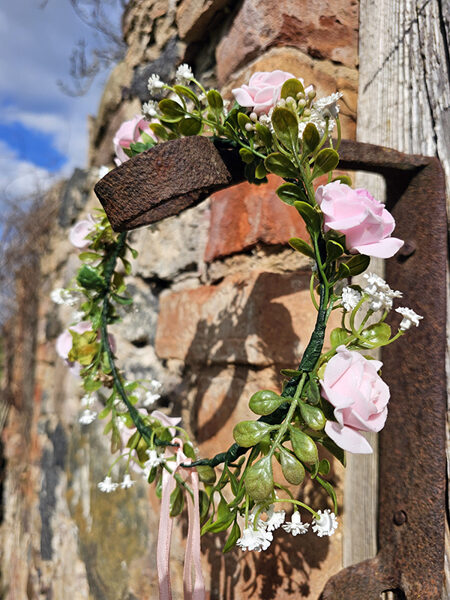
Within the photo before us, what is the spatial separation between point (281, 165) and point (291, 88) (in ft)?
0.30

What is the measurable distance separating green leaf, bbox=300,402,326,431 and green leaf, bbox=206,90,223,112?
0.36 m

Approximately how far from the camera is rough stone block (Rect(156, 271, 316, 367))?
2.45 ft

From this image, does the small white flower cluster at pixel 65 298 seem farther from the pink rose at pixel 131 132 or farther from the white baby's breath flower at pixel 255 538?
the white baby's breath flower at pixel 255 538

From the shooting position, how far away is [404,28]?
742mm

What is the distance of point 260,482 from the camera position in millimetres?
437

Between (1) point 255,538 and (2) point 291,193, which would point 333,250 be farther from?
(1) point 255,538

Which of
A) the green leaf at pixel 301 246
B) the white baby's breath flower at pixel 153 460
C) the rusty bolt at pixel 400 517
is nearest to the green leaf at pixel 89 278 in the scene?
the white baby's breath flower at pixel 153 460

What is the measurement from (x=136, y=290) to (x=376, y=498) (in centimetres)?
77

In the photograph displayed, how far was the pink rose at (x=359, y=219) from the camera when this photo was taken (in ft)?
1.53

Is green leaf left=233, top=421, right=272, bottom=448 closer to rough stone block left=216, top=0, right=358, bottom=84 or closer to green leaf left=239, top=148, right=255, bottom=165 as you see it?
green leaf left=239, top=148, right=255, bottom=165

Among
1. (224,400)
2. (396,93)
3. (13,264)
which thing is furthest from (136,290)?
(13,264)

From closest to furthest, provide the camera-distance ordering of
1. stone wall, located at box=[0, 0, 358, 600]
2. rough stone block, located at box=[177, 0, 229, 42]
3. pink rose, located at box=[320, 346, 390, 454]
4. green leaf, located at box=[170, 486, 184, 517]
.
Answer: pink rose, located at box=[320, 346, 390, 454] < green leaf, located at box=[170, 486, 184, 517] < stone wall, located at box=[0, 0, 358, 600] < rough stone block, located at box=[177, 0, 229, 42]

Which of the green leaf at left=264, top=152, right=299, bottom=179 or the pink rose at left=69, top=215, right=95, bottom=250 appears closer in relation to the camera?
the green leaf at left=264, top=152, right=299, bottom=179

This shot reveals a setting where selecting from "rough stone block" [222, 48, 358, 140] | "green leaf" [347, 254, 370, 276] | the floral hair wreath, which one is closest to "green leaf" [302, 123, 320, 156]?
the floral hair wreath
